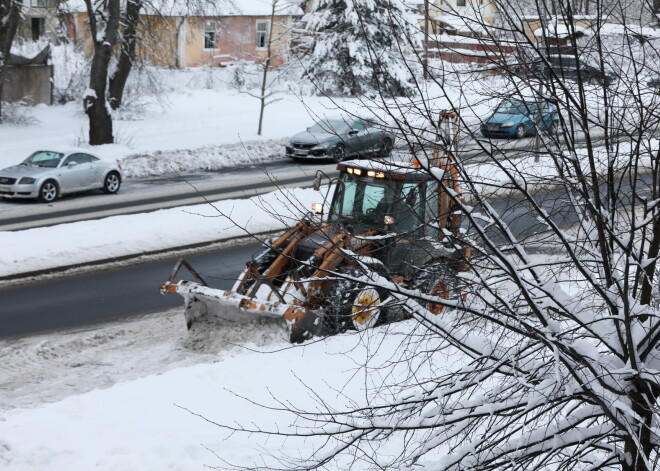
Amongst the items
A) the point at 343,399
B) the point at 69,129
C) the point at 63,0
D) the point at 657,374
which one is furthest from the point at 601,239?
the point at 69,129

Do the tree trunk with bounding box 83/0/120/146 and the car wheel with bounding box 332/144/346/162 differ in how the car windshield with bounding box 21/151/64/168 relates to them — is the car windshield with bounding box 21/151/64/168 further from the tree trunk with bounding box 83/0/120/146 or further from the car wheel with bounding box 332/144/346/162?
the car wheel with bounding box 332/144/346/162

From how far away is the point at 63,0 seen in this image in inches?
1182

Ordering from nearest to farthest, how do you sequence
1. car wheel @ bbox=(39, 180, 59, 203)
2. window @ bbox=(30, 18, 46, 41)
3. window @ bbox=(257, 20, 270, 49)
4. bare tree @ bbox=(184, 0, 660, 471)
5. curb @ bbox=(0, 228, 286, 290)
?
bare tree @ bbox=(184, 0, 660, 471), curb @ bbox=(0, 228, 286, 290), car wheel @ bbox=(39, 180, 59, 203), window @ bbox=(30, 18, 46, 41), window @ bbox=(257, 20, 270, 49)

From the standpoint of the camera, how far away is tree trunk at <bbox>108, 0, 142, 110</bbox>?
3155 cm

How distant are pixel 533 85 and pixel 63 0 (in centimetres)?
2736

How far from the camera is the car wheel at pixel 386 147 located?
6.18 m

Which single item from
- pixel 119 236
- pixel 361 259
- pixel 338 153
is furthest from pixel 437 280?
pixel 338 153

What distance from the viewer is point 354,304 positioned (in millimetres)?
6984

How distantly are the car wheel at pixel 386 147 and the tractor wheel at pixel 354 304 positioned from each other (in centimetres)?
84

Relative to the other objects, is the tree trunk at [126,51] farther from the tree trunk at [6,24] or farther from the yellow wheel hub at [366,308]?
the yellow wheel hub at [366,308]

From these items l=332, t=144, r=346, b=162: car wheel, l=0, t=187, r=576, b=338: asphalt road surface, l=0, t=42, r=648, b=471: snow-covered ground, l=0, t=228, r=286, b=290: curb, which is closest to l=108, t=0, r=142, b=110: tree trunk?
l=332, t=144, r=346, b=162: car wheel

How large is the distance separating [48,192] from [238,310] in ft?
44.0

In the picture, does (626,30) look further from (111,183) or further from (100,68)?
(100,68)

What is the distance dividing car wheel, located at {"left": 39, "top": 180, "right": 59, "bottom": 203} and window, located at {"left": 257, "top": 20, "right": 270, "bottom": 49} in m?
27.7
